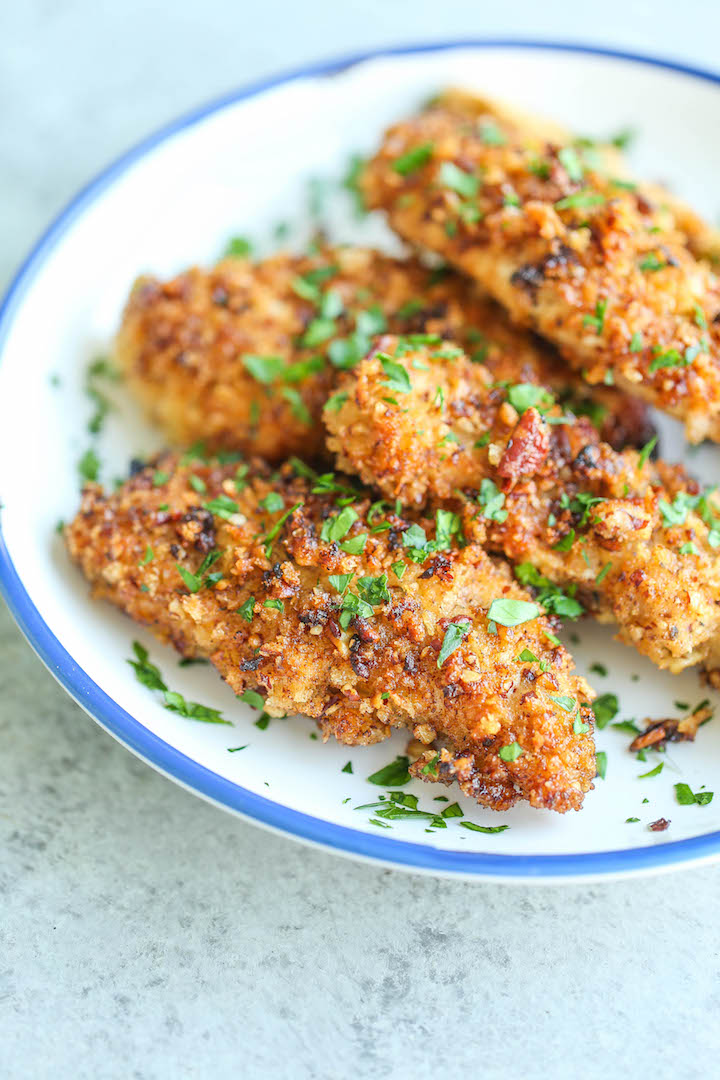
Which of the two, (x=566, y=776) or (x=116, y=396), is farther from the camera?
(x=116, y=396)

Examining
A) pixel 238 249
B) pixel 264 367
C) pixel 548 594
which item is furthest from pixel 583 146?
pixel 548 594

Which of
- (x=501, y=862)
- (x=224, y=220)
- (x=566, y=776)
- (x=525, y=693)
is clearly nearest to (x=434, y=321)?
(x=224, y=220)

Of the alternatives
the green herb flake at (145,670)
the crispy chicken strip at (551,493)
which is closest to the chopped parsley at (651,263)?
the crispy chicken strip at (551,493)

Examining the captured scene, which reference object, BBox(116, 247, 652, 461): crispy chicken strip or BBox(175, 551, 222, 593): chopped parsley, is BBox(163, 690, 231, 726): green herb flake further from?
BBox(116, 247, 652, 461): crispy chicken strip

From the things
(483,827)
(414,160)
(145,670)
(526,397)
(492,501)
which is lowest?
(145,670)

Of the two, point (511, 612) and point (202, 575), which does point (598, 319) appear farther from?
point (202, 575)

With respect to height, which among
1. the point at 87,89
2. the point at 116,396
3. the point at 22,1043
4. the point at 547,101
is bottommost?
the point at 22,1043

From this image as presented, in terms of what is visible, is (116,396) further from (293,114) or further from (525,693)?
(525,693)
